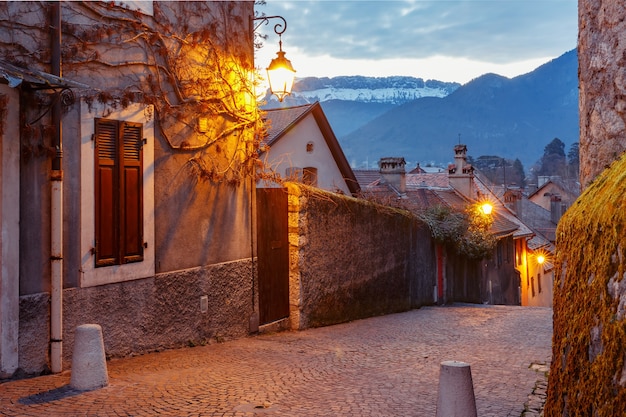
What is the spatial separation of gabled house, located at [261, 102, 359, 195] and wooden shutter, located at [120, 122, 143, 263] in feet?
43.3

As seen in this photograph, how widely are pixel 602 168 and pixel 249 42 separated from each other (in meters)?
6.16

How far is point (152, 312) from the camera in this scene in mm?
7605

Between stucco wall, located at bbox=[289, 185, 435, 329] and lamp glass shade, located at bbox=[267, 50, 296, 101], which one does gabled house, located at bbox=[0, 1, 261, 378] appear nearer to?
lamp glass shade, located at bbox=[267, 50, 296, 101]

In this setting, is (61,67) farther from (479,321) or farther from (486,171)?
(486,171)

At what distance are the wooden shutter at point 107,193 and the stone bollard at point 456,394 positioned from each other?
413 centimetres

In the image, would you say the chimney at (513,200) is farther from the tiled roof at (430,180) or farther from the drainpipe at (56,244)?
the drainpipe at (56,244)

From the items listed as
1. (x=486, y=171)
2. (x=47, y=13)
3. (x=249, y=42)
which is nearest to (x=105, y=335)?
(x=47, y=13)

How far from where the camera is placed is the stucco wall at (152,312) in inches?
244

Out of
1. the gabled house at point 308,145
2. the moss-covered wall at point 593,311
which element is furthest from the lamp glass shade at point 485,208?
the moss-covered wall at point 593,311

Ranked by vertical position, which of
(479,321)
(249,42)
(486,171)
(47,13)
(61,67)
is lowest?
(479,321)

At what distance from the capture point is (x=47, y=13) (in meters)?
6.44

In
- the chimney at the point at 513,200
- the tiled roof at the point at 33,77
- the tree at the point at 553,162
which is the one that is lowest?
the tiled roof at the point at 33,77

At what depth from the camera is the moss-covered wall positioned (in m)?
2.78

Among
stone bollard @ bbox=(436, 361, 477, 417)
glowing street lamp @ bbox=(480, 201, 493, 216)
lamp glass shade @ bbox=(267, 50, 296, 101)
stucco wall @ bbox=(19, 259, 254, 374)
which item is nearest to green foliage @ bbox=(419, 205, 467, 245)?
glowing street lamp @ bbox=(480, 201, 493, 216)
